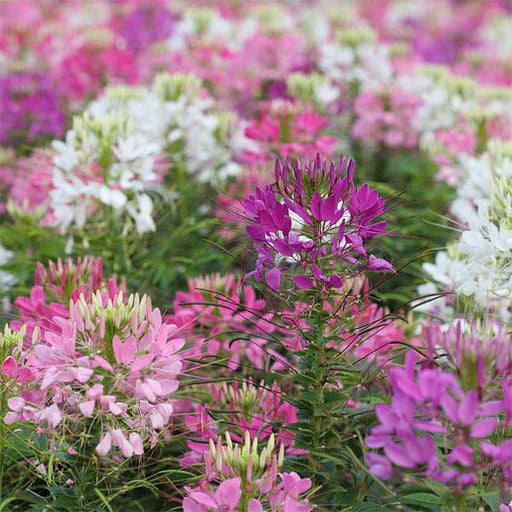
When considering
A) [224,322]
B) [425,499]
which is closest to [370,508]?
[425,499]

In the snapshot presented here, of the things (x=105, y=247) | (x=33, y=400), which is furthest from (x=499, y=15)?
(x=33, y=400)

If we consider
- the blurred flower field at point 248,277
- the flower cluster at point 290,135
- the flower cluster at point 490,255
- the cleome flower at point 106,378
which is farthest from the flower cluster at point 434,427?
the flower cluster at point 290,135

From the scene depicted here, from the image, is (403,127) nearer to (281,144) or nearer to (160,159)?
(281,144)

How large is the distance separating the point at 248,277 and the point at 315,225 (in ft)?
0.46

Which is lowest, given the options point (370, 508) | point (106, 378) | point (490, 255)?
point (370, 508)

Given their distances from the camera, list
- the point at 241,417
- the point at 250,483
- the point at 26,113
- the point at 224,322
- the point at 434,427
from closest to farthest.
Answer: the point at 434,427 → the point at 250,483 → the point at 241,417 → the point at 224,322 → the point at 26,113

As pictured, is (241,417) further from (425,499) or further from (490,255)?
(490,255)

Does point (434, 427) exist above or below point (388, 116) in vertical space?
below

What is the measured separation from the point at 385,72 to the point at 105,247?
6.06ft

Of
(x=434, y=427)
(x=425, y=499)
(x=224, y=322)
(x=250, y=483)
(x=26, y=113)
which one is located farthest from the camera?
(x=26, y=113)

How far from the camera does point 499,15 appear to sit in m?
5.99

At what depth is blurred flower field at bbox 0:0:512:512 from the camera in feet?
3.84

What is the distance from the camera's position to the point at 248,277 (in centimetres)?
127

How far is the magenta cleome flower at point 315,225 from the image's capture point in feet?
3.95
